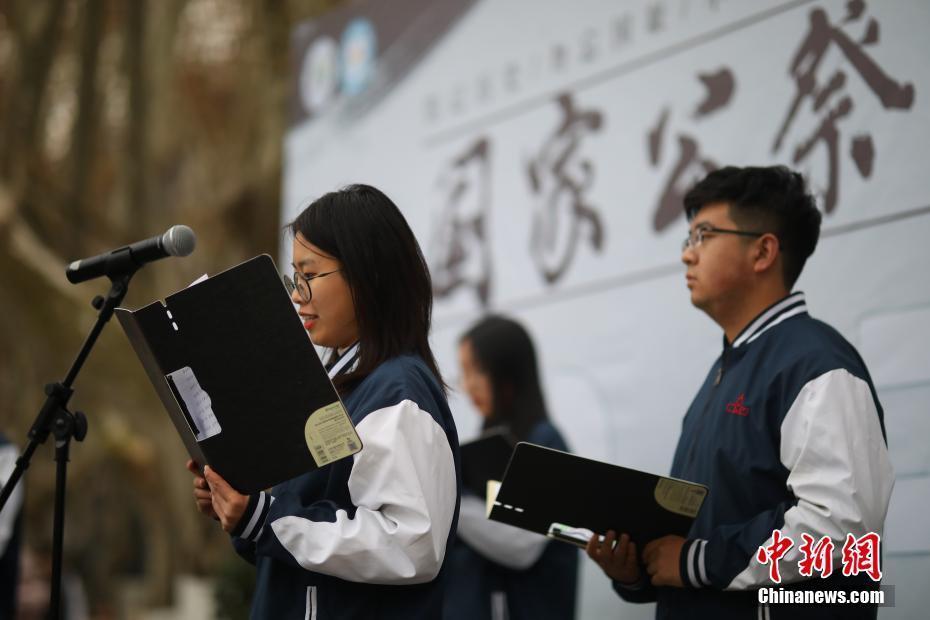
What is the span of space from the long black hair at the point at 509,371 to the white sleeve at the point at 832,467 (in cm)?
137

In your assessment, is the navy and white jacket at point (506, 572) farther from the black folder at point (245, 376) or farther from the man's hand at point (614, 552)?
the black folder at point (245, 376)

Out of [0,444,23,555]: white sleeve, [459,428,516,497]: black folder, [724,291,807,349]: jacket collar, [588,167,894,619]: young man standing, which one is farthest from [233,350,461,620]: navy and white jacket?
[0,444,23,555]: white sleeve

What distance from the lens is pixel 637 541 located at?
255 cm

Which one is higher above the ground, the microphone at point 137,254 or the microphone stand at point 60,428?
the microphone at point 137,254

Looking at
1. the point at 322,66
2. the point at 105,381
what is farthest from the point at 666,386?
the point at 105,381

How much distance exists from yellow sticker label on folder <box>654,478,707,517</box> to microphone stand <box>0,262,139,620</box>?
1.17 metres

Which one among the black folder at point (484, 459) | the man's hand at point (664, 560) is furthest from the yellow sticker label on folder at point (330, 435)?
the black folder at point (484, 459)

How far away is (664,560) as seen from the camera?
8.12ft

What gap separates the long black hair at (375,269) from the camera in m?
2.27

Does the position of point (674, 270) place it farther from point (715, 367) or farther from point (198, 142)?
point (198, 142)

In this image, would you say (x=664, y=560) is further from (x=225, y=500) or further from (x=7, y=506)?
(x=7, y=506)

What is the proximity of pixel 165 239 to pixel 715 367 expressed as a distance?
135cm
